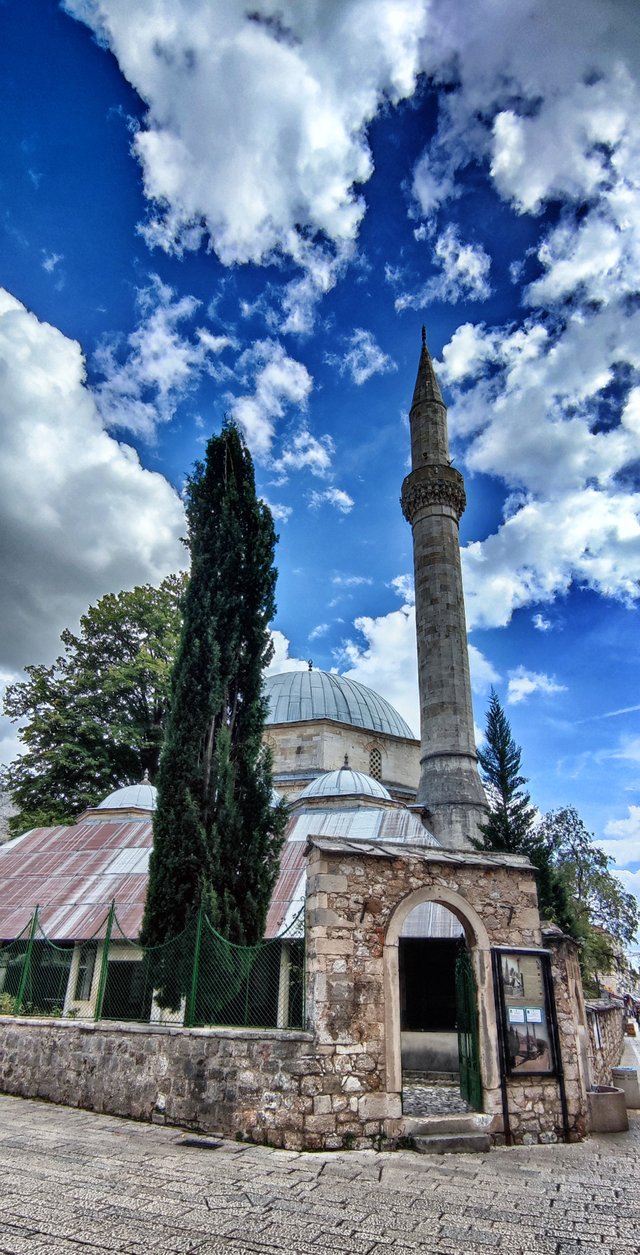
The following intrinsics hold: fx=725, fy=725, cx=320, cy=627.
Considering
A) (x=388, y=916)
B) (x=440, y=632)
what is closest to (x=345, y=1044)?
(x=388, y=916)

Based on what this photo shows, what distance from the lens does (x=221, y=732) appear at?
902cm

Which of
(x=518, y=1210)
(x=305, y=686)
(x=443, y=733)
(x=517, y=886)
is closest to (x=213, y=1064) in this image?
(x=518, y=1210)

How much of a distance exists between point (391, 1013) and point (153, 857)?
11.1 ft

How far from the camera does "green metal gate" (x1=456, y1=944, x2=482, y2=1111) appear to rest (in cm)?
687

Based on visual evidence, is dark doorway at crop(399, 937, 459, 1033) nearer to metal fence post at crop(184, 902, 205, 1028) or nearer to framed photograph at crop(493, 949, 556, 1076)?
framed photograph at crop(493, 949, 556, 1076)

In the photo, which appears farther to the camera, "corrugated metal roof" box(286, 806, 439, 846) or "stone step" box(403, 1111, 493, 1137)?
"corrugated metal roof" box(286, 806, 439, 846)

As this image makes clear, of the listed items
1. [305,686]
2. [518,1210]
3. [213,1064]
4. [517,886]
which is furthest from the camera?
[305,686]

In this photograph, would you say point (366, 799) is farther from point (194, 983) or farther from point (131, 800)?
point (194, 983)

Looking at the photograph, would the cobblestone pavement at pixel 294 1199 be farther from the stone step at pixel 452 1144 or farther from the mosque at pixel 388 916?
the mosque at pixel 388 916

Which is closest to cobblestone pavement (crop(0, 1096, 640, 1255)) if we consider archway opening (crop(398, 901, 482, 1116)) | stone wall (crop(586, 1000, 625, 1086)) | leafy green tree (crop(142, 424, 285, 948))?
leafy green tree (crop(142, 424, 285, 948))

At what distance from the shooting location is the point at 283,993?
8016 mm

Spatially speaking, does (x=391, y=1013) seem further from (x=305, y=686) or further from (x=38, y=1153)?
(x=305, y=686)

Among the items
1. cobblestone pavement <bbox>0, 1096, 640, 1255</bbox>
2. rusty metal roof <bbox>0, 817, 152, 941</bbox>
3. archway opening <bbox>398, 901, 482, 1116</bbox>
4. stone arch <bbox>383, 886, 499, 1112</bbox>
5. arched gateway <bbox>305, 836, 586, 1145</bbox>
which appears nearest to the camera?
cobblestone pavement <bbox>0, 1096, 640, 1255</bbox>

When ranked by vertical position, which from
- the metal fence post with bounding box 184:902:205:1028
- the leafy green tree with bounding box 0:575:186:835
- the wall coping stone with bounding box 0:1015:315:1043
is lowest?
the wall coping stone with bounding box 0:1015:315:1043
